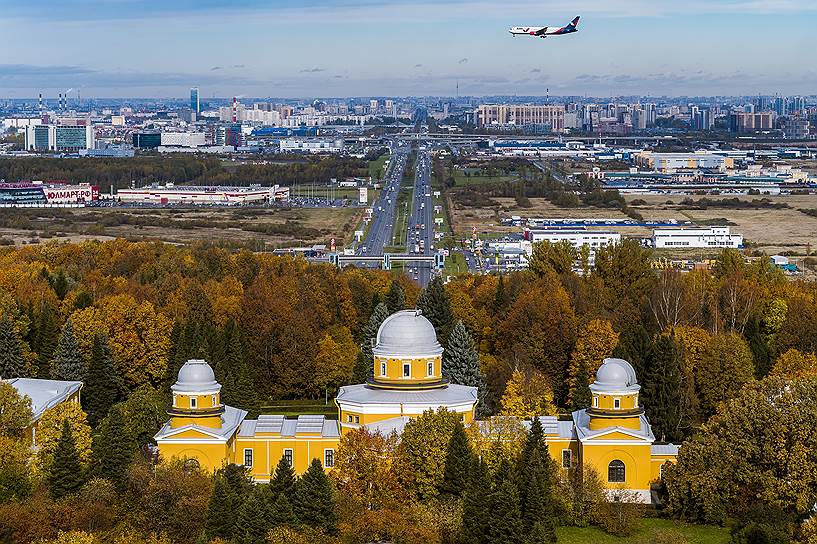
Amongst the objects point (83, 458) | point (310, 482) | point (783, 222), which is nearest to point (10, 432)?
point (83, 458)

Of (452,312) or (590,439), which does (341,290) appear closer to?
(452,312)

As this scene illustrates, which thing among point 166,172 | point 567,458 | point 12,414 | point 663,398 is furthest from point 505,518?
point 166,172

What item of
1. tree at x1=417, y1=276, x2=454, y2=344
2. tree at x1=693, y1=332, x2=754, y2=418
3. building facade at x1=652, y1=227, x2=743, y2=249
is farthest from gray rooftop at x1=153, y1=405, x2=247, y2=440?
building facade at x1=652, y1=227, x2=743, y2=249

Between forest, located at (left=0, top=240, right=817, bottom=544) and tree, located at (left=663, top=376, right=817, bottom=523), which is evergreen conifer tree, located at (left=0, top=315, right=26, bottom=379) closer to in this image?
forest, located at (left=0, top=240, right=817, bottom=544)

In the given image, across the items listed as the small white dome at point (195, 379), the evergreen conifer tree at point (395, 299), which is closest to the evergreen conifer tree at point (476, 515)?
the small white dome at point (195, 379)

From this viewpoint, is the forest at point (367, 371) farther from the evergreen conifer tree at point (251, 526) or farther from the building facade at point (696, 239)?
the building facade at point (696, 239)

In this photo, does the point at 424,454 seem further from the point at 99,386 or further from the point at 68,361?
the point at 68,361
